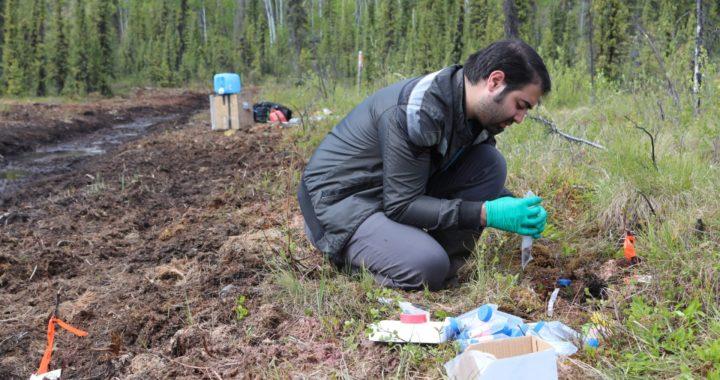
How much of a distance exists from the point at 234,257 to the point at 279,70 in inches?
1352

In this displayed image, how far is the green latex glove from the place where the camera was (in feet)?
8.52

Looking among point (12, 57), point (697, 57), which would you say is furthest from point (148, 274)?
point (12, 57)

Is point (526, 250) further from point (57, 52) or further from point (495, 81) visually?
point (57, 52)

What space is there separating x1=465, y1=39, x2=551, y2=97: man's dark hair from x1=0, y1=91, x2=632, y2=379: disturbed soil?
899mm

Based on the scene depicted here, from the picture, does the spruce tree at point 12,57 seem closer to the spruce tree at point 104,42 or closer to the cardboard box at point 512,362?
the spruce tree at point 104,42

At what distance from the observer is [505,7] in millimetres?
10375

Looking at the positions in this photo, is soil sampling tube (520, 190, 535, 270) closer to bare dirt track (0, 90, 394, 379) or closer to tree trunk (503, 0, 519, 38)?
bare dirt track (0, 90, 394, 379)

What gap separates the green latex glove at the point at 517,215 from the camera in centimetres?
260

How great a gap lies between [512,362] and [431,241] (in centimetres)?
109

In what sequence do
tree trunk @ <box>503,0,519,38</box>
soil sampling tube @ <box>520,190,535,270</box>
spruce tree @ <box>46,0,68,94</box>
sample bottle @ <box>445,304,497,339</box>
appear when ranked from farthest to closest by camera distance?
spruce tree @ <box>46,0,68,94</box> → tree trunk @ <box>503,0,519,38</box> → soil sampling tube @ <box>520,190,535,270</box> → sample bottle @ <box>445,304,497,339</box>

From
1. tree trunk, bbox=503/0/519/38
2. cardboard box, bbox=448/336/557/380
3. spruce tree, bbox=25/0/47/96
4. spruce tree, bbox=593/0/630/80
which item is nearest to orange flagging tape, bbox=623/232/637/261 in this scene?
cardboard box, bbox=448/336/557/380

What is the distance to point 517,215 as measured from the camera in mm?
2598

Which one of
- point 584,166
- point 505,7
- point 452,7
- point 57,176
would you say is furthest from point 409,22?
point 584,166

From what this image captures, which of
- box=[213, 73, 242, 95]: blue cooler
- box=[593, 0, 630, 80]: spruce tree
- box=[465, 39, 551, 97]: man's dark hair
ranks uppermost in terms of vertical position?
box=[593, 0, 630, 80]: spruce tree
